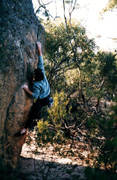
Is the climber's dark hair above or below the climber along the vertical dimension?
above

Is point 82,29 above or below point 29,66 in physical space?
above

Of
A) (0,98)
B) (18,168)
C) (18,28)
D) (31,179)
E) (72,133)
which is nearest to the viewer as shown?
(0,98)

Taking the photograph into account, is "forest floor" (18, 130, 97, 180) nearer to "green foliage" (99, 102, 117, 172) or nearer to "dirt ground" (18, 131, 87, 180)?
"dirt ground" (18, 131, 87, 180)

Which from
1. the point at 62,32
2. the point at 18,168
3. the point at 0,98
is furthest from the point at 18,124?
the point at 62,32

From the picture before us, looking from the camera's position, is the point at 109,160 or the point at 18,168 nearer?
the point at 109,160

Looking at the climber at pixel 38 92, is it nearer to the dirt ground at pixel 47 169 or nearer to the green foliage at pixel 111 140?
the dirt ground at pixel 47 169

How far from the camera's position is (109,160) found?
9.53 feet

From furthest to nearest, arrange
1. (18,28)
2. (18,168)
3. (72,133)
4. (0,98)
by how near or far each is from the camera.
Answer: (72,133), (18,168), (18,28), (0,98)

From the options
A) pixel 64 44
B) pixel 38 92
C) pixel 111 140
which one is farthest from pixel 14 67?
pixel 64 44

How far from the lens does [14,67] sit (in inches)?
151

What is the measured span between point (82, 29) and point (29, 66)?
6.55 metres

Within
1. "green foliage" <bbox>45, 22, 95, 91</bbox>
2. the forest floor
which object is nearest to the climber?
the forest floor

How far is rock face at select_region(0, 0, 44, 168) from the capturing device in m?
3.70

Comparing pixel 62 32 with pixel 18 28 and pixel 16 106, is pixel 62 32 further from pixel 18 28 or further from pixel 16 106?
pixel 16 106
